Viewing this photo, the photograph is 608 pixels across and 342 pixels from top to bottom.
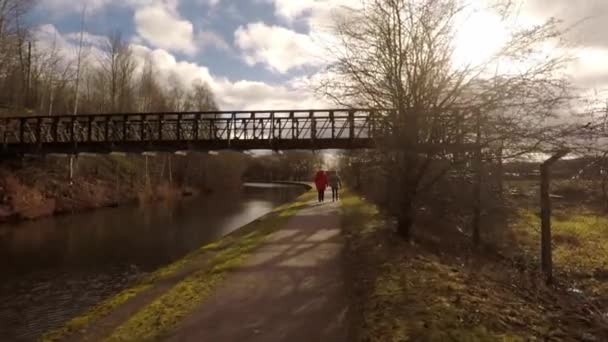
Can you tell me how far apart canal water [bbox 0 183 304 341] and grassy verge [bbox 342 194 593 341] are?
18.3 ft

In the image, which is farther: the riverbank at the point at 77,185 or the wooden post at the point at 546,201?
the riverbank at the point at 77,185

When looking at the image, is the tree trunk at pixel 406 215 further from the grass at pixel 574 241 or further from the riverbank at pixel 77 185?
the riverbank at pixel 77 185

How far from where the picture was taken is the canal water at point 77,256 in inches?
339

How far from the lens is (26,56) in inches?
1629

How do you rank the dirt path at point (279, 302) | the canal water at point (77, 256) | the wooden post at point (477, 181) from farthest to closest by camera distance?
the canal water at point (77, 256) < the wooden post at point (477, 181) < the dirt path at point (279, 302)

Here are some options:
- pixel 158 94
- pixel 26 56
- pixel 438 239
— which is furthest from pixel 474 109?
pixel 158 94

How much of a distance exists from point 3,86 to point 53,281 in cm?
3932

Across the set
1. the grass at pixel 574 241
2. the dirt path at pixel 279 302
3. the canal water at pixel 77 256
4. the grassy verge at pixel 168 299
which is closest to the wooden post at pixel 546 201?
the grass at pixel 574 241

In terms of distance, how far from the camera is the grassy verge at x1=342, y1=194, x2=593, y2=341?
15.6 feet

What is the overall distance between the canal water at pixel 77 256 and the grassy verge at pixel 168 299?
1.60 m

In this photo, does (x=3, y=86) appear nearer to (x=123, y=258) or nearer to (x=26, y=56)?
(x=26, y=56)

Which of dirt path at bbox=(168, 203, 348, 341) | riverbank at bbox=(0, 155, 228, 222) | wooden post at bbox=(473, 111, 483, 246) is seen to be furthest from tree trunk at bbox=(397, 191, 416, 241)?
riverbank at bbox=(0, 155, 228, 222)

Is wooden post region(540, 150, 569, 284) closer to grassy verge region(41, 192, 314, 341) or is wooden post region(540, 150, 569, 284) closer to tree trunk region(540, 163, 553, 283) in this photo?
tree trunk region(540, 163, 553, 283)

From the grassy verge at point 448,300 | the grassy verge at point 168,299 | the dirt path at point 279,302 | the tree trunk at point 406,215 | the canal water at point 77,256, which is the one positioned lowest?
the canal water at point 77,256
